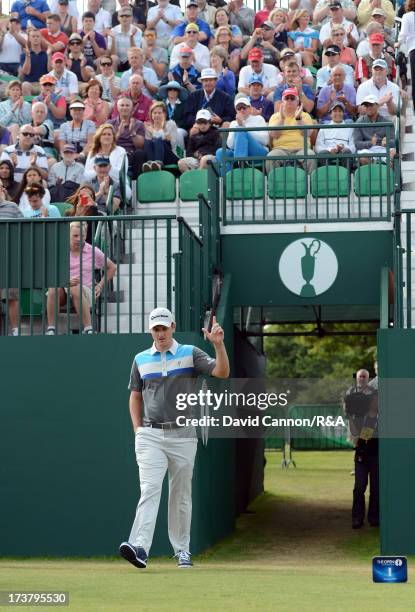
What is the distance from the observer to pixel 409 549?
39.8 ft

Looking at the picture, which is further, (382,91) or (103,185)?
(382,91)

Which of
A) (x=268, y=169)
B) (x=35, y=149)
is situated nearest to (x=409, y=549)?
(x=268, y=169)

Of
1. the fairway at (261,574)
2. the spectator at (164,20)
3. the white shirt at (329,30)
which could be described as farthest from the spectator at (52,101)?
the fairway at (261,574)

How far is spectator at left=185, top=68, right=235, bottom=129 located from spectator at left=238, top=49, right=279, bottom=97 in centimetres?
38

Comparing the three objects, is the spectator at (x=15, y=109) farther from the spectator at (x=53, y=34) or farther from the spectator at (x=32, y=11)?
the spectator at (x=32, y=11)

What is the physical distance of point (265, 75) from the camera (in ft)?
60.1

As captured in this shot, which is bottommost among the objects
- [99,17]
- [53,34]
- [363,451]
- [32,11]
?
[363,451]

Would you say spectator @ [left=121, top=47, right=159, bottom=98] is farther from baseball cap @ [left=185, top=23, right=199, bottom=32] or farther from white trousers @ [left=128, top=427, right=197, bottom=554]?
white trousers @ [left=128, top=427, right=197, bottom=554]

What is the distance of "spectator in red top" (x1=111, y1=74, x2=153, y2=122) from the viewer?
1761 cm

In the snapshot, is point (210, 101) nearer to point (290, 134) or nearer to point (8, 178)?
point (290, 134)

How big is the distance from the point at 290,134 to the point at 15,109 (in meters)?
4.43

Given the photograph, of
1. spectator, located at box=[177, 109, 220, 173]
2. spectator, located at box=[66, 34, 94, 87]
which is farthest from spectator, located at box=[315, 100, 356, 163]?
spectator, located at box=[66, 34, 94, 87]

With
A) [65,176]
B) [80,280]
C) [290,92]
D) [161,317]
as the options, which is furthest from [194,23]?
[161,317]

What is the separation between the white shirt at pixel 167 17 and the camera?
2072cm
